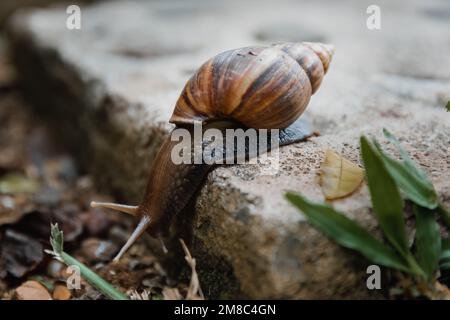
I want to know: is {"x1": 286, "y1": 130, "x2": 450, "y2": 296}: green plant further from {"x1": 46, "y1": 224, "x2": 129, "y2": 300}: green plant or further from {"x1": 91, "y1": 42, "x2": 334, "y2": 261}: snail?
{"x1": 46, "y1": 224, "x2": 129, "y2": 300}: green plant

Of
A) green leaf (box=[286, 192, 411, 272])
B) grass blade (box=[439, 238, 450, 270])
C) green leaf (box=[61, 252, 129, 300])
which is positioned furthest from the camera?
green leaf (box=[61, 252, 129, 300])

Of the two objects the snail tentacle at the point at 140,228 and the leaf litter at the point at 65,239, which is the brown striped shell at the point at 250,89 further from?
the leaf litter at the point at 65,239

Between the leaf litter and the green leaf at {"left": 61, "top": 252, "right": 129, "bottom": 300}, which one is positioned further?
the leaf litter

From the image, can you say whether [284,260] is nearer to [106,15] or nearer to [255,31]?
[255,31]
